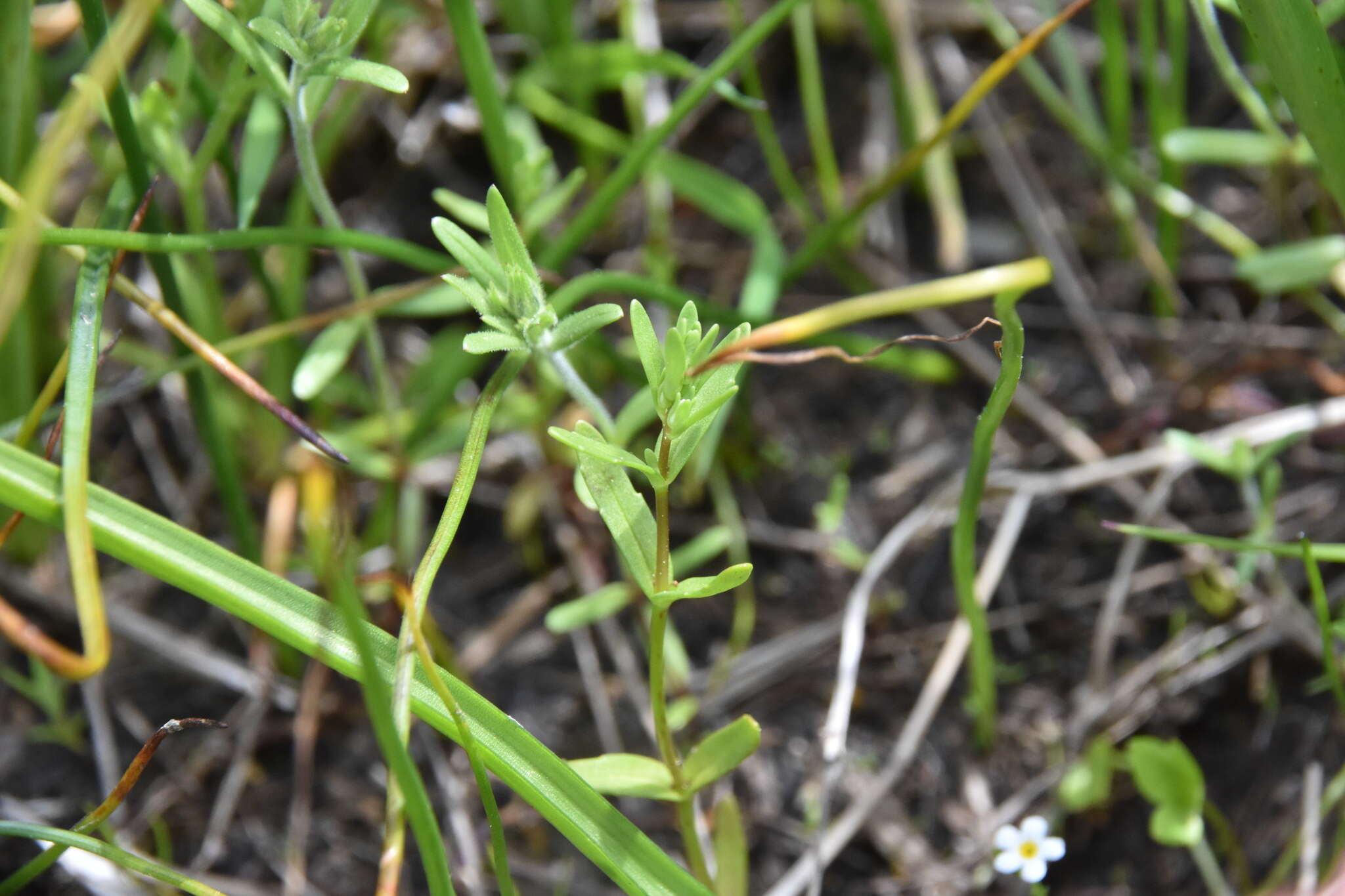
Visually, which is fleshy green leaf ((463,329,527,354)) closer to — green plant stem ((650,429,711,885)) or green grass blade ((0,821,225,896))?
green plant stem ((650,429,711,885))

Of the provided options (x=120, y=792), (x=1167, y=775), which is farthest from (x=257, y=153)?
(x=1167, y=775)

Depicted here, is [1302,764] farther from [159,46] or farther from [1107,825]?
[159,46]

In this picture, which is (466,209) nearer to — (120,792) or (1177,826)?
(120,792)

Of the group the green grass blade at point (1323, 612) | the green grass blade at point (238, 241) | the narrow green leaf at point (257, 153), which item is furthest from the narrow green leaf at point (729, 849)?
the narrow green leaf at point (257, 153)

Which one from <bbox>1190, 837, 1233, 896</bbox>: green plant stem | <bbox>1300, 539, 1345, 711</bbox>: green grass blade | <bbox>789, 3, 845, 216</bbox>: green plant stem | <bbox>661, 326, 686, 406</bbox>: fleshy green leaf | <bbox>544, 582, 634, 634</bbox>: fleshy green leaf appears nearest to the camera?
<bbox>661, 326, 686, 406</bbox>: fleshy green leaf

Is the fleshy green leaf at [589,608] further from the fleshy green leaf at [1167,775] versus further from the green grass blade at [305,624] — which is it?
the fleshy green leaf at [1167,775]

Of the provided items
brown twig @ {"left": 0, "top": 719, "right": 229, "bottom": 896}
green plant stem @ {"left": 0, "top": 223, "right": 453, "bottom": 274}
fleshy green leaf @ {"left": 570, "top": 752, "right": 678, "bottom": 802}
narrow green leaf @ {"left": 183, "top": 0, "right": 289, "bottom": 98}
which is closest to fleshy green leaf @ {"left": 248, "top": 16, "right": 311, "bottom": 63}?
narrow green leaf @ {"left": 183, "top": 0, "right": 289, "bottom": 98}
